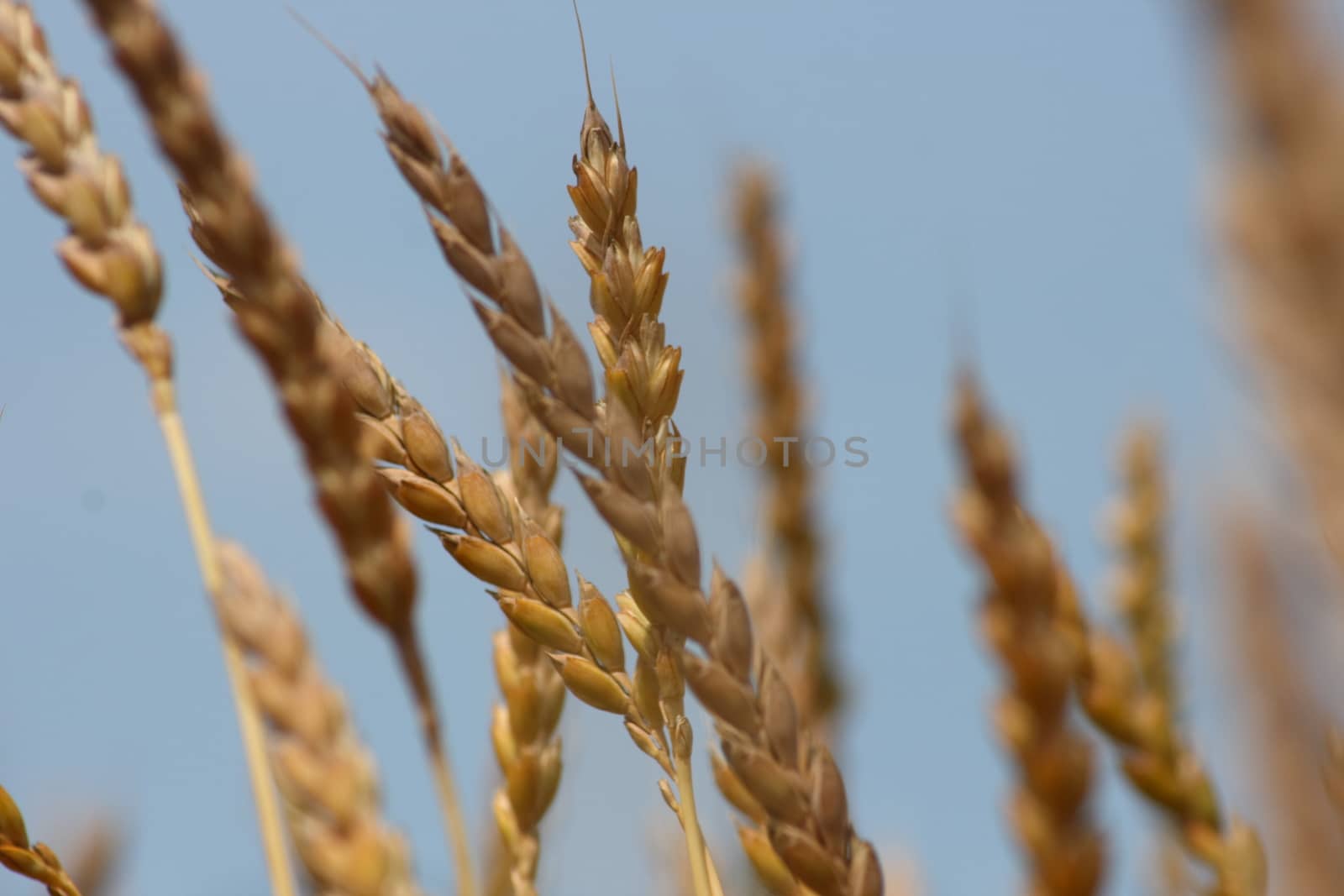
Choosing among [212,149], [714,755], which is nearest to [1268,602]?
[714,755]

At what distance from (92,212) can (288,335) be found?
0.51ft

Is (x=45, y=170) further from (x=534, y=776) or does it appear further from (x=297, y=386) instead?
(x=534, y=776)

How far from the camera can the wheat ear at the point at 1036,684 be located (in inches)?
34.5

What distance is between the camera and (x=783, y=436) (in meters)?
1.94

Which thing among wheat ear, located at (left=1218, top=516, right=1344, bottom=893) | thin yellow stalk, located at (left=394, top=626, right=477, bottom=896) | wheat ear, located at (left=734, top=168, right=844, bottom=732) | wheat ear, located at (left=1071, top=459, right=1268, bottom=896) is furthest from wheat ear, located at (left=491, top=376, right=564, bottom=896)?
wheat ear, located at (left=734, top=168, right=844, bottom=732)

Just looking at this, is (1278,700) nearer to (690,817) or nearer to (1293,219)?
(1293,219)

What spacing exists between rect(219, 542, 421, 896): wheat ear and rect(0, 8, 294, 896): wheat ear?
0.07 feet

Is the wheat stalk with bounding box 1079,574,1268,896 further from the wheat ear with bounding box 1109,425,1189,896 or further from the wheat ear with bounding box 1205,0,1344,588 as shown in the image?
the wheat ear with bounding box 1109,425,1189,896

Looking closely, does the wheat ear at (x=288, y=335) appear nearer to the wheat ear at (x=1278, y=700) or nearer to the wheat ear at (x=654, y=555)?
the wheat ear at (x=654, y=555)

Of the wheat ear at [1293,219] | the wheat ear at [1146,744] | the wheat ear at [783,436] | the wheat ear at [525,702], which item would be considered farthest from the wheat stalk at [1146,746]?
the wheat ear at [783,436]

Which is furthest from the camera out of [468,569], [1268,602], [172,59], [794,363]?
[794,363]

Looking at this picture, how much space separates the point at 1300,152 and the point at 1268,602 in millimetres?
583

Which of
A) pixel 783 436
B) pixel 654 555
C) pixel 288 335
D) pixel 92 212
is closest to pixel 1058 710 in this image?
pixel 654 555

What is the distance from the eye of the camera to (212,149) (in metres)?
0.85
